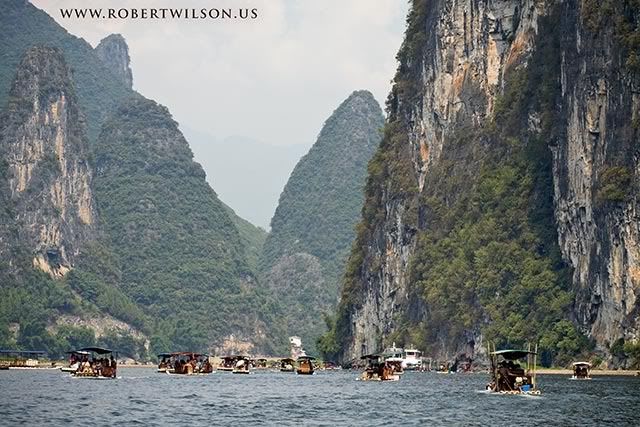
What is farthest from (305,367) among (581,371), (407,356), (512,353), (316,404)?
(316,404)

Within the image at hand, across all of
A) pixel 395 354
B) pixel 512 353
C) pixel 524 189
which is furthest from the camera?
pixel 395 354

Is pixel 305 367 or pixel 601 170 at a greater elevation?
A: pixel 601 170

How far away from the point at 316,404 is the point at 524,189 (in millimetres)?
84565

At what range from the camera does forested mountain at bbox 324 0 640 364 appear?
14300cm

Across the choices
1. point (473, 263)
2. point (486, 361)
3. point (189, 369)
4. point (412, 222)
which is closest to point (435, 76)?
point (412, 222)

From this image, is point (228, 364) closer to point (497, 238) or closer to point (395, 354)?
point (395, 354)

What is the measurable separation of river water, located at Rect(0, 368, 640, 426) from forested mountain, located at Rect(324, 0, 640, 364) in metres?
21.8

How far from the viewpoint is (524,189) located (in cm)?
17112

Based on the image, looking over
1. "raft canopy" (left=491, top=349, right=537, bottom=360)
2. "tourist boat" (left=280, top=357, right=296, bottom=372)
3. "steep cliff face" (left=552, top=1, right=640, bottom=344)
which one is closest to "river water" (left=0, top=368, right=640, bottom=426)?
"raft canopy" (left=491, top=349, right=537, bottom=360)

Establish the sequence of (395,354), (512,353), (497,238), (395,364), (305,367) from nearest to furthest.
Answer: (512,353) → (395,364) → (305,367) → (497,238) → (395,354)

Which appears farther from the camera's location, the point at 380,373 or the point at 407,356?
the point at 407,356

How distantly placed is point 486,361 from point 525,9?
47.6 meters

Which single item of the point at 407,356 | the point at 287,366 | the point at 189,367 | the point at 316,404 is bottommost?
the point at 316,404

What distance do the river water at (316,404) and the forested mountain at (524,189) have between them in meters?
21.8
